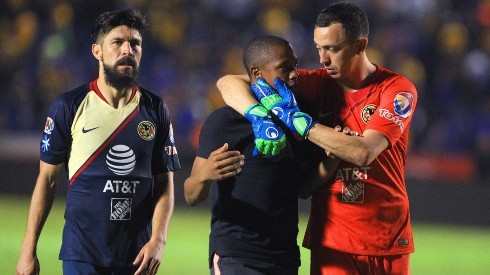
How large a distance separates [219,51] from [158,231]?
37.6 ft

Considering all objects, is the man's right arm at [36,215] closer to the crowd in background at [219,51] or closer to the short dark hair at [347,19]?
the short dark hair at [347,19]

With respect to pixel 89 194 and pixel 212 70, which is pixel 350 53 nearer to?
pixel 89 194

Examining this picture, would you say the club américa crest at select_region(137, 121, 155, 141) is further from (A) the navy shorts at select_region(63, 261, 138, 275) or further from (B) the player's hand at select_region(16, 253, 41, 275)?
(B) the player's hand at select_region(16, 253, 41, 275)

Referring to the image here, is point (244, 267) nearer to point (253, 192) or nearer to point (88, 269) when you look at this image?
point (253, 192)

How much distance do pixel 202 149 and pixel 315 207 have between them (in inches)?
32.9

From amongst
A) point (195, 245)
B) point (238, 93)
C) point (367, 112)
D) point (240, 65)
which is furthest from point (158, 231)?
point (240, 65)

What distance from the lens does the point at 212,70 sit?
16.5 m

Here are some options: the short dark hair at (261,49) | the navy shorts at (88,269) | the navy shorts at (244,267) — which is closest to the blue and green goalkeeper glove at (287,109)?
the short dark hair at (261,49)

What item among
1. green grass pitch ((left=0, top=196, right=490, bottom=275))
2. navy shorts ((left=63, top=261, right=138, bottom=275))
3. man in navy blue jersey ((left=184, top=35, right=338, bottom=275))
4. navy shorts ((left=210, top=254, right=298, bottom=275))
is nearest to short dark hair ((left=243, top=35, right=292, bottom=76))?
man in navy blue jersey ((left=184, top=35, right=338, bottom=275))

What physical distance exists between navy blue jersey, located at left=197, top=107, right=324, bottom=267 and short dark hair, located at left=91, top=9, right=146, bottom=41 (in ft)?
2.66

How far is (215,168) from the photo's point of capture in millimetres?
4895

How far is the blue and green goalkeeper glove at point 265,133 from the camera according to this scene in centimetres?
505

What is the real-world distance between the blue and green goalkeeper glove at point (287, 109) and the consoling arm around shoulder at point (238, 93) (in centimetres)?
10

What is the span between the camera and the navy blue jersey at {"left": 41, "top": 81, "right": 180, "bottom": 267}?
17.8 ft
